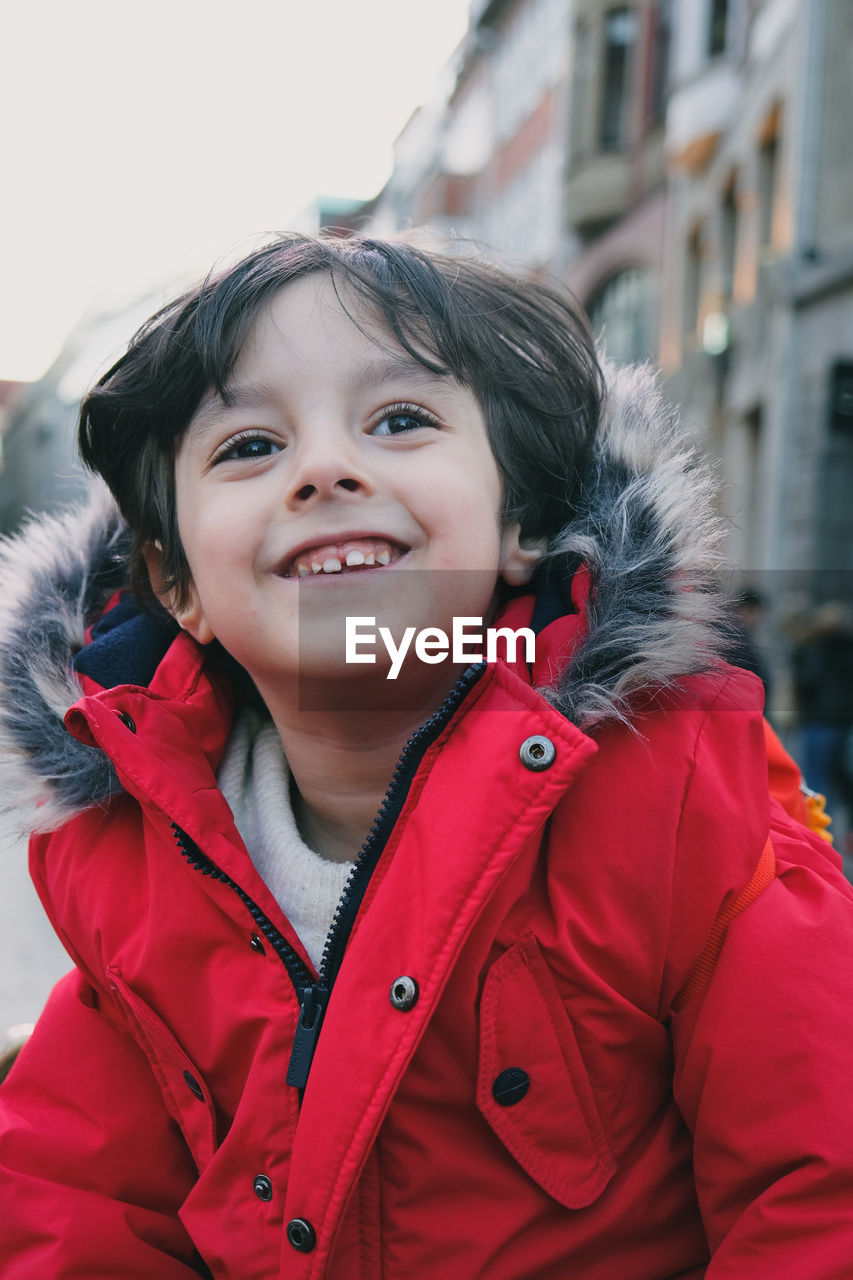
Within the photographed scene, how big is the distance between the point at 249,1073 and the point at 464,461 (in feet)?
2.77

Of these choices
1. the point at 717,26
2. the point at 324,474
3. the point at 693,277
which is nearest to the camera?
the point at 324,474

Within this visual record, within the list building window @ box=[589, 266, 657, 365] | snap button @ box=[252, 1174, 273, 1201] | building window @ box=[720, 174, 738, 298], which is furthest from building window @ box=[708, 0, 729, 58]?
snap button @ box=[252, 1174, 273, 1201]

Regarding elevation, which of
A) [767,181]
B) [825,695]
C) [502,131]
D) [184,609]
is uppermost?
[502,131]

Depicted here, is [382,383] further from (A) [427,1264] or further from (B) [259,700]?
(A) [427,1264]

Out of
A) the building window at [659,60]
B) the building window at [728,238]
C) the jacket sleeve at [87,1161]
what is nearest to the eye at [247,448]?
the jacket sleeve at [87,1161]

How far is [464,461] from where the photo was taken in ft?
5.10

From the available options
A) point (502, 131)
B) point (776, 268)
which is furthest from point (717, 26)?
point (502, 131)

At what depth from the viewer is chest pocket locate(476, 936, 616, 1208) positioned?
4.15 ft

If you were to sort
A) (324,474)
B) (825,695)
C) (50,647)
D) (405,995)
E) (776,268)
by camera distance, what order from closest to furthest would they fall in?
(405,995), (324,474), (50,647), (825,695), (776,268)

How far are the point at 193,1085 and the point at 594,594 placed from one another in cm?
81

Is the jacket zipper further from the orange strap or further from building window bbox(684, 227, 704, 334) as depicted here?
building window bbox(684, 227, 704, 334)

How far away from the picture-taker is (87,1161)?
4.94 ft

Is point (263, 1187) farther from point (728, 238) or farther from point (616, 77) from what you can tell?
point (616, 77)

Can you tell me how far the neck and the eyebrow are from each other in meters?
0.40
